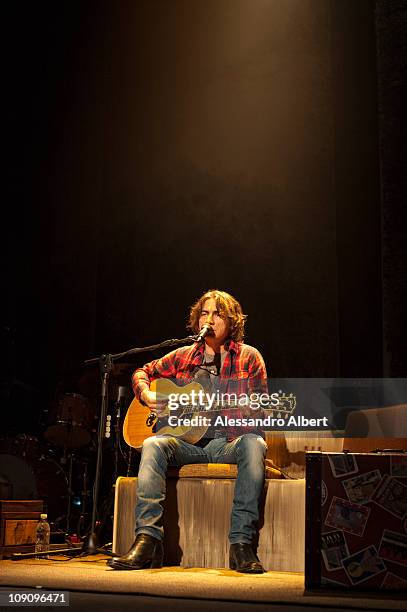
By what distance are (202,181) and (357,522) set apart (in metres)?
Result: 4.13

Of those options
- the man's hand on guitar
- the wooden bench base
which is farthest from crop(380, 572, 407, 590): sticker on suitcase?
the man's hand on guitar

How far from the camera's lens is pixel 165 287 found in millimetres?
5980

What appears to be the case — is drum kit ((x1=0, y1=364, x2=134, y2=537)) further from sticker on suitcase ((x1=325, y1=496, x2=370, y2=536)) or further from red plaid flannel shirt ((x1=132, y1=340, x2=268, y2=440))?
sticker on suitcase ((x1=325, y1=496, x2=370, y2=536))

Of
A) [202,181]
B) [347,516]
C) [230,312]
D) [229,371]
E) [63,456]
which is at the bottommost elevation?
[347,516]

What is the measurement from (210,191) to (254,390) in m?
2.94

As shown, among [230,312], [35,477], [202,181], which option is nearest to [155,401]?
[230,312]

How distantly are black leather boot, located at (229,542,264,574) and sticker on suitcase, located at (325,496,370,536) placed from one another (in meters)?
0.65

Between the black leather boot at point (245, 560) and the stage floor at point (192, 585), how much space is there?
1.7 inches

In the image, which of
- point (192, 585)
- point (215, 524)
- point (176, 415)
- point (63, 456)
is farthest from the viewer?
point (63, 456)

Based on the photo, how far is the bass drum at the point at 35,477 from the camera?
4.92 metres

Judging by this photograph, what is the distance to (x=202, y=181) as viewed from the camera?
19.9 feet

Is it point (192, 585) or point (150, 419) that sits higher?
point (150, 419)

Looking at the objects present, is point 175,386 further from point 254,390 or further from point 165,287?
point 165,287

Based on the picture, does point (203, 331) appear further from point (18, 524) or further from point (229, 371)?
point (18, 524)
